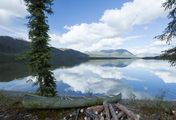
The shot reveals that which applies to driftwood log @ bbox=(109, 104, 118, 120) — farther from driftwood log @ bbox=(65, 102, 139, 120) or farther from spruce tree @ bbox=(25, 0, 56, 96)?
spruce tree @ bbox=(25, 0, 56, 96)

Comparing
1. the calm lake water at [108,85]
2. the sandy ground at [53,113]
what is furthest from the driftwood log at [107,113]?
the calm lake water at [108,85]

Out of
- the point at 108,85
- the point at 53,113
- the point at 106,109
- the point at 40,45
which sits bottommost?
the point at 108,85

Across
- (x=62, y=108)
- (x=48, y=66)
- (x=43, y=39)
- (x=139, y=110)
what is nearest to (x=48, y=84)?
(x=48, y=66)

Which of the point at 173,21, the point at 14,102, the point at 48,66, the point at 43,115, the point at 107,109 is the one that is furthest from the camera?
the point at 48,66

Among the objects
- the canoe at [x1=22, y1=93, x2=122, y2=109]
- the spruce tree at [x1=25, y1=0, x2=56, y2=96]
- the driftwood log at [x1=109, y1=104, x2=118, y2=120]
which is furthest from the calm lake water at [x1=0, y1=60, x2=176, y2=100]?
the driftwood log at [x1=109, y1=104, x2=118, y2=120]

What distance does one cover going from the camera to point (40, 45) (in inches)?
876

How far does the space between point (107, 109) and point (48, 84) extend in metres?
11.6

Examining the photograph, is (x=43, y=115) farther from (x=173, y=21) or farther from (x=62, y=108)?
(x=173, y=21)

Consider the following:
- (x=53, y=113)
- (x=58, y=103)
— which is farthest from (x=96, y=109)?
(x=53, y=113)

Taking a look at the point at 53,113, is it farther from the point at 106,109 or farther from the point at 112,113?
the point at 112,113

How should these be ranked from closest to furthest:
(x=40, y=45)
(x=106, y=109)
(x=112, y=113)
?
1. (x=112, y=113)
2. (x=106, y=109)
3. (x=40, y=45)

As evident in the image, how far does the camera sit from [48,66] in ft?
73.4

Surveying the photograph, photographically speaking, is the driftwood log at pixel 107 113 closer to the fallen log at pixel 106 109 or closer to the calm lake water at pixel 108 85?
the fallen log at pixel 106 109

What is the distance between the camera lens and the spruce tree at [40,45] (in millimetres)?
21812
